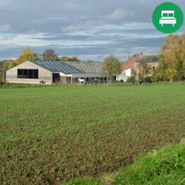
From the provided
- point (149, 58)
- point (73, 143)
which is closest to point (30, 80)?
point (149, 58)

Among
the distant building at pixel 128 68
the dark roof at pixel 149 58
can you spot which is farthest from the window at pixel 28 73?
the dark roof at pixel 149 58

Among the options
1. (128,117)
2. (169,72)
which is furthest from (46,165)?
(169,72)

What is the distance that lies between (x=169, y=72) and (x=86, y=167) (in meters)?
61.3

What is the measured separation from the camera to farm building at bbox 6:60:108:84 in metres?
68.9

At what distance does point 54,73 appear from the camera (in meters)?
68.9

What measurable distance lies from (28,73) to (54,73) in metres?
7.40

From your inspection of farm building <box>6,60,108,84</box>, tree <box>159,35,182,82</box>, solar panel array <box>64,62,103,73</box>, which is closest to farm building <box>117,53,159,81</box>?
solar panel array <box>64,62,103,73</box>

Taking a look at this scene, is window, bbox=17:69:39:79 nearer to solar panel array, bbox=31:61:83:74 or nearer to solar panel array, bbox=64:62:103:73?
solar panel array, bbox=31:61:83:74

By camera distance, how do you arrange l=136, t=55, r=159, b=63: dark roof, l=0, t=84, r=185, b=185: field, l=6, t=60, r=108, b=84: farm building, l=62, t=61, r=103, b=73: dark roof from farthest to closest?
1. l=136, t=55, r=159, b=63: dark roof
2. l=62, t=61, r=103, b=73: dark roof
3. l=6, t=60, r=108, b=84: farm building
4. l=0, t=84, r=185, b=185: field

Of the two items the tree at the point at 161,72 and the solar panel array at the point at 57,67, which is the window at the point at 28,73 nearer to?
the solar panel array at the point at 57,67

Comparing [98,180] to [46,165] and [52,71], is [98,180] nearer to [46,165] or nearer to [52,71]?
[46,165]

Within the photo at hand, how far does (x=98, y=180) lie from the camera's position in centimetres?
614

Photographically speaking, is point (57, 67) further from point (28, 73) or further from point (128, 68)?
point (128, 68)

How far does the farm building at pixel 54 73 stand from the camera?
68938mm
